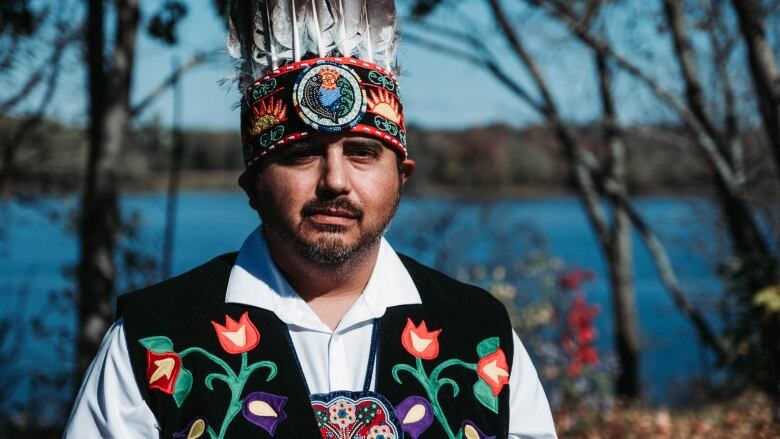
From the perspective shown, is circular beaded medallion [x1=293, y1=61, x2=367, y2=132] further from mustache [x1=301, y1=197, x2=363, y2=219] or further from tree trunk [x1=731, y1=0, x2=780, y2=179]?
tree trunk [x1=731, y1=0, x2=780, y2=179]

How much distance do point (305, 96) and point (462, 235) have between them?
8438 mm

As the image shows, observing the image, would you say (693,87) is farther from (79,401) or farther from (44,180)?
(79,401)

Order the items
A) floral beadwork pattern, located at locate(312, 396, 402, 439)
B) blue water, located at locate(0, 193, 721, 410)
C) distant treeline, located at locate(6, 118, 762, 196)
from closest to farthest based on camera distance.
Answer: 1. floral beadwork pattern, located at locate(312, 396, 402, 439)
2. blue water, located at locate(0, 193, 721, 410)
3. distant treeline, located at locate(6, 118, 762, 196)

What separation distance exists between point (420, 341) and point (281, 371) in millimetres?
360

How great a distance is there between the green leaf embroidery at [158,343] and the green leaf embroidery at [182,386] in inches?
2.4

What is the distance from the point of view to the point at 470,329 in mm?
2283

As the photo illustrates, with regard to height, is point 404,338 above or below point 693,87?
below

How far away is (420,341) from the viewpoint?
88.5 inches

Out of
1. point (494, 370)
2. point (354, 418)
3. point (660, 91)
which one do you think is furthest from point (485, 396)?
point (660, 91)

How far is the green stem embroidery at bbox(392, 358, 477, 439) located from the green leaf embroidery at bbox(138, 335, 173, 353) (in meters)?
0.52

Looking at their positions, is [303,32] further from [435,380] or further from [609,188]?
[609,188]

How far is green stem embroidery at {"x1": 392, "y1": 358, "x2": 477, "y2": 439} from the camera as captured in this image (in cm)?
214

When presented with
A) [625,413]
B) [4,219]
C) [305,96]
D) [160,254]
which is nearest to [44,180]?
[4,219]

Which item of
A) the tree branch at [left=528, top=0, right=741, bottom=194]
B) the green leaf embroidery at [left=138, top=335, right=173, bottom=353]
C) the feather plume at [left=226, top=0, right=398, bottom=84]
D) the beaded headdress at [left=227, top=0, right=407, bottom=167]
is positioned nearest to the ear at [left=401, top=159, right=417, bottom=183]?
the beaded headdress at [left=227, top=0, right=407, bottom=167]
